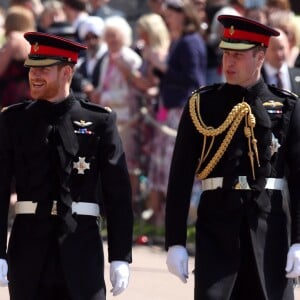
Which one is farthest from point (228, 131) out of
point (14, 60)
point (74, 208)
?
point (14, 60)

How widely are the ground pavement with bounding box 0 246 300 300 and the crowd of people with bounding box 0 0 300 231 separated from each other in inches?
37.5

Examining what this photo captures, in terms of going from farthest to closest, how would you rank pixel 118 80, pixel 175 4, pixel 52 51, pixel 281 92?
pixel 118 80, pixel 175 4, pixel 281 92, pixel 52 51

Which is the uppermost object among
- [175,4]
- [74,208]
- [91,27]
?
[175,4]

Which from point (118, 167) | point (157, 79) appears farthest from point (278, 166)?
point (157, 79)

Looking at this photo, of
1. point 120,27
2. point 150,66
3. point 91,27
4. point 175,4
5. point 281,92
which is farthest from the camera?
point 91,27

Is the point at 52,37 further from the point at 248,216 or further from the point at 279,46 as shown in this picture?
the point at 279,46

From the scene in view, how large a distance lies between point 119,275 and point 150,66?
5301mm

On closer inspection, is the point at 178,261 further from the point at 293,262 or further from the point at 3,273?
the point at 3,273

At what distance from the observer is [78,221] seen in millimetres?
5867

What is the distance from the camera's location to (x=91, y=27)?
1193 centimetres

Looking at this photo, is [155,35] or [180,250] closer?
[180,250]

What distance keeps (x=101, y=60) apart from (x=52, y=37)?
546cm

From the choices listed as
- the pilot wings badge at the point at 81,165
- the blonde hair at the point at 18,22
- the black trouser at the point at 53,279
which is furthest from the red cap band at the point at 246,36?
the blonde hair at the point at 18,22

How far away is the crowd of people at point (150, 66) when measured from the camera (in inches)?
412
